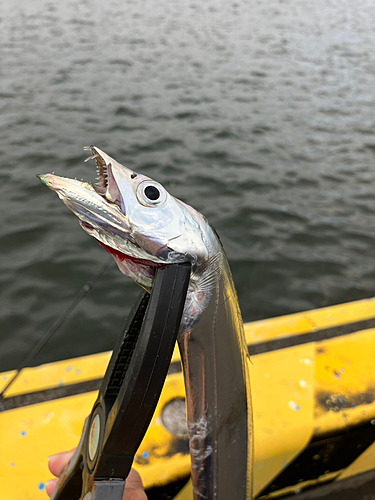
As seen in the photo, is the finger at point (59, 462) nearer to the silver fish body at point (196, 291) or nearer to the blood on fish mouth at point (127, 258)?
the silver fish body at point (196, 291)

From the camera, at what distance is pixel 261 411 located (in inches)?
71.6

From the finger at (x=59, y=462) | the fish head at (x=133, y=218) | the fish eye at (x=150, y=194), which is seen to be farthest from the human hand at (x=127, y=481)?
the fish eye at (x=150, y=194)

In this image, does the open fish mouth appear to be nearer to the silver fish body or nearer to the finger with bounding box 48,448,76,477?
the silver fish body

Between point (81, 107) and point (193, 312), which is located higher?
point (193, 312)

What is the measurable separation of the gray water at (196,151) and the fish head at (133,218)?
2.22 meters

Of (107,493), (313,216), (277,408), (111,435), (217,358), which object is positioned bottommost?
(313,216)

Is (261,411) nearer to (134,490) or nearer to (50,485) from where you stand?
(134,490)

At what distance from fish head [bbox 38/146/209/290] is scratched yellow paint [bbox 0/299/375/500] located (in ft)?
3.41

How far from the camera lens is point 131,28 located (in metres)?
12.2

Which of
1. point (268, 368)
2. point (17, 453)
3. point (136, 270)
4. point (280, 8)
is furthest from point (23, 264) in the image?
point (280, 8)

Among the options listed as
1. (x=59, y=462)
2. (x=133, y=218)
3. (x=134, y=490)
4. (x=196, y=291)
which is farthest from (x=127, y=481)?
(x=133, y=218)

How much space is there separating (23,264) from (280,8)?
1801 cm

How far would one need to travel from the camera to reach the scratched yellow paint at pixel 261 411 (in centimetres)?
157

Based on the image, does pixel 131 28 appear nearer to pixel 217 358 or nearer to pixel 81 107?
pixel 81 107
